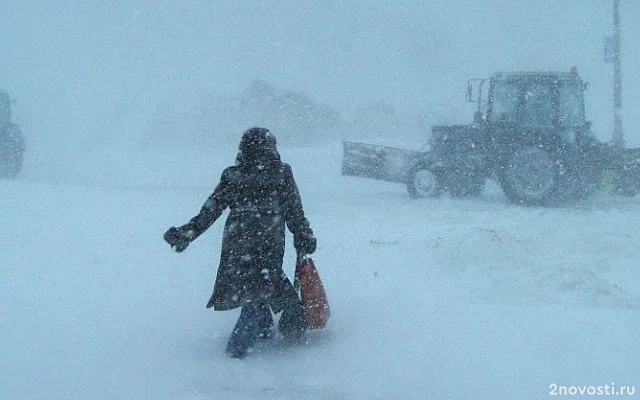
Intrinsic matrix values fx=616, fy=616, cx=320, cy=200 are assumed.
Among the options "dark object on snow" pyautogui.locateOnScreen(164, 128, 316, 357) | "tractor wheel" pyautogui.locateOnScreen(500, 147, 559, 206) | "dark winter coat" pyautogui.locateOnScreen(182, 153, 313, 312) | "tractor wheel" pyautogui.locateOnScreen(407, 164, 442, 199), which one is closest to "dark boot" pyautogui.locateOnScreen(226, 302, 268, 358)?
"dark object on snow" pyautogui.locateOnScreen(164, 128, 316, 357)

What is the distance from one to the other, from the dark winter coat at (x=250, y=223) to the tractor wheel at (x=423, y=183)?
8.08m

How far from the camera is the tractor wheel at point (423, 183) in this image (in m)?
11.9

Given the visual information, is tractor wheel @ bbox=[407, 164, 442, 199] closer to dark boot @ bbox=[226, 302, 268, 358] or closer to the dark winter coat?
the dark winter coat

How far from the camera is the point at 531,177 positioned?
1140 centimetres

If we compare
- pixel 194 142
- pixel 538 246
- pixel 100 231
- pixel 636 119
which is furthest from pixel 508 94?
pixel 636 119

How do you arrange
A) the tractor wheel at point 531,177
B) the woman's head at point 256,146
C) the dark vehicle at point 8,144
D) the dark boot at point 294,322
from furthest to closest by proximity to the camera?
the dark vehicle at point 8,144 → the tractor wheel at point 531,177 → the dark boot at point 294,322 → the woman's head at point 256,146

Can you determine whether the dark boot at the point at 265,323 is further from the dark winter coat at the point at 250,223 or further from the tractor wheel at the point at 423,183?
the tractor wheel at the point at 423,183

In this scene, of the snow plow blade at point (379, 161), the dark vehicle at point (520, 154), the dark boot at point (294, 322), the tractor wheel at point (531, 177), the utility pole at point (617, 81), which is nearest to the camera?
the dark boot at point (294, 322)

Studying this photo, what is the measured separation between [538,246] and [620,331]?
128 inches

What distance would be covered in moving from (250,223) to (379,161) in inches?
335

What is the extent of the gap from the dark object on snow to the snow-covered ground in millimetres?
374

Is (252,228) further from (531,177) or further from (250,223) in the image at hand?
(531,177)

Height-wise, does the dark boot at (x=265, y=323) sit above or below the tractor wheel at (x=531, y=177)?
below

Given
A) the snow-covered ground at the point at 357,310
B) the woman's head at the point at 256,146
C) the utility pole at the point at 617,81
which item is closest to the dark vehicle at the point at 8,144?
the snow-covered ground at the point at 357,310
